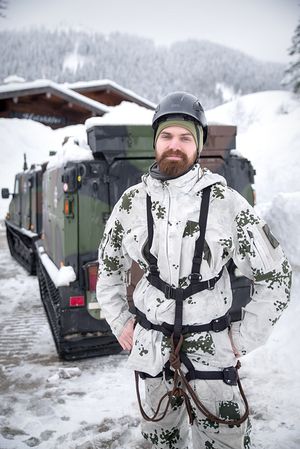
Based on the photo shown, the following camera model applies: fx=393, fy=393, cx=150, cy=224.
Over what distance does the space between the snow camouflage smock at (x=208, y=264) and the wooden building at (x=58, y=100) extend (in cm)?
2595

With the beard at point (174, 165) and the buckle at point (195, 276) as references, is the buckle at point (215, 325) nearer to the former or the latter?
the buckle at point (195, 276)

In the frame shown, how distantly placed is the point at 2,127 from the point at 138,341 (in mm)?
28684

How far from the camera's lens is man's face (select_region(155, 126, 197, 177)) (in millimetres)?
2047

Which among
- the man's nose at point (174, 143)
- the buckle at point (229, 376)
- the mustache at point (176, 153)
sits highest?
the man's nose at point (174, 143)

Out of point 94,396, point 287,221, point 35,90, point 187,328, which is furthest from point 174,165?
point 35,90

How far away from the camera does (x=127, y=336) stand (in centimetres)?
224

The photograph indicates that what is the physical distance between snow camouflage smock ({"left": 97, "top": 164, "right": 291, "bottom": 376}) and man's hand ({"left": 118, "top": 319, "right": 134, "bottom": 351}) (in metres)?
0.08

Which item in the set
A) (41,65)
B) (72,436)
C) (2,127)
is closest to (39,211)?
(72,436)

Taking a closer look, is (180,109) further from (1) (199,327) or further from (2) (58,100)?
(2) (58,100)

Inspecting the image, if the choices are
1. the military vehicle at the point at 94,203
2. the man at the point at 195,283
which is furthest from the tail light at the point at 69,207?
the man at the point at 195,283

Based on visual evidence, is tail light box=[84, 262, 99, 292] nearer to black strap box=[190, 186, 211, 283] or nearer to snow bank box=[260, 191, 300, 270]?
black strap box=[190, 186, 211, 283]

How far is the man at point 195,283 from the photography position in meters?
1.97

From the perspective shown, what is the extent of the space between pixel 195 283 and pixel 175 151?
0.69 metres

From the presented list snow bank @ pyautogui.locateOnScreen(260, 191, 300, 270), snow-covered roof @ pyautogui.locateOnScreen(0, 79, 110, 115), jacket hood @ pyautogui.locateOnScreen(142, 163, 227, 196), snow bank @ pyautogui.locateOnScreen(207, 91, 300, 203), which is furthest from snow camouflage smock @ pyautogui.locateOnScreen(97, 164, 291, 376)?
snow-covered roof @ pyautogui.locateOnScreen(0, 79, 110, 115)
